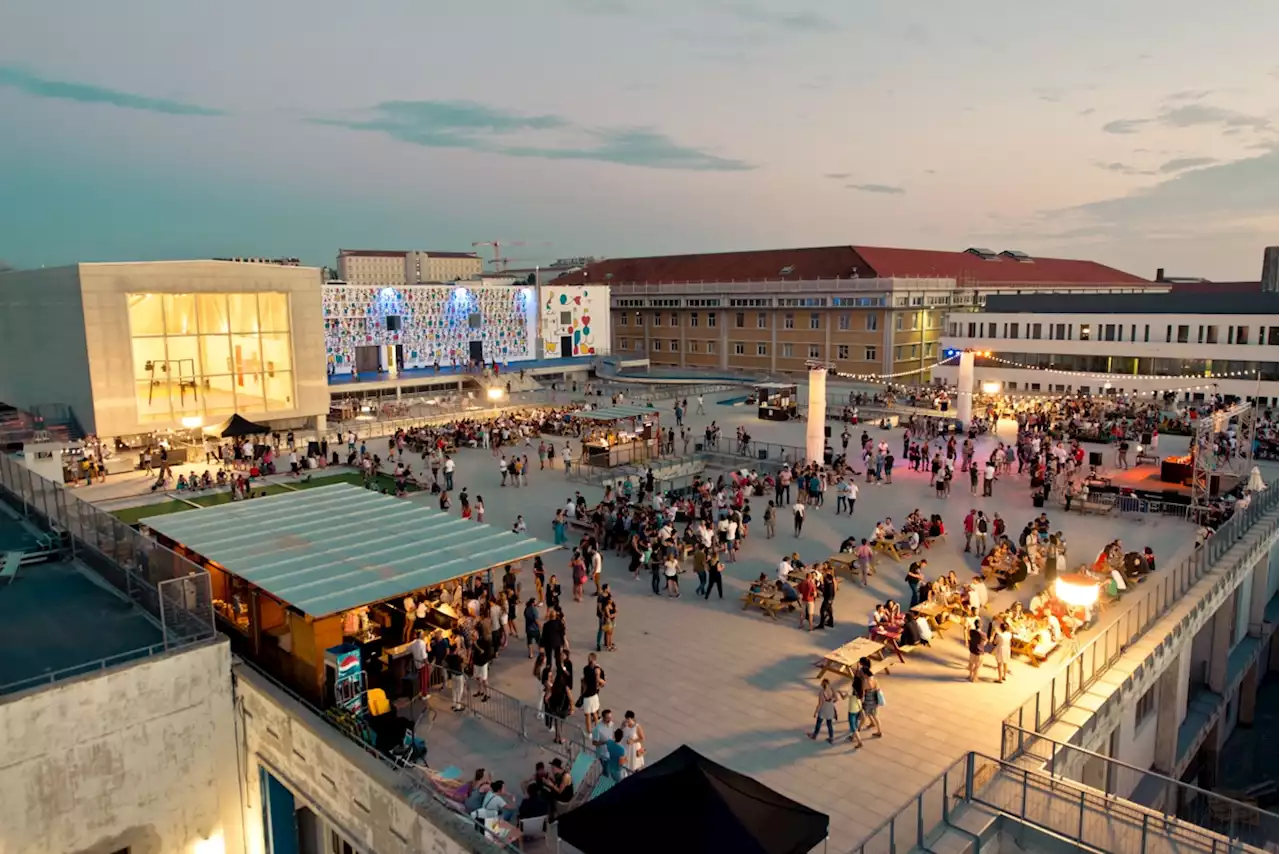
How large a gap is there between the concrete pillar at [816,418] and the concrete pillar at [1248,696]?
1411cm

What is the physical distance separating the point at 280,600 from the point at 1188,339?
5335cm

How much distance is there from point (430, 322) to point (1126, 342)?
145 ft

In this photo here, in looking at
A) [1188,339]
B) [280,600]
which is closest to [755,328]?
[1188,339]

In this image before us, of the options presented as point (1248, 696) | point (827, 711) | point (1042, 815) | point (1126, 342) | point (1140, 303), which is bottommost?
point (1248, 696)

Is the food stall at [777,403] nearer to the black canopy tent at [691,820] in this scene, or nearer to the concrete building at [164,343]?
the concrete building at [164,343]

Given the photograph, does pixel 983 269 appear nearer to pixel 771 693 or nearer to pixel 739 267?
pixel 739 267

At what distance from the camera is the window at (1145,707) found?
16.8m

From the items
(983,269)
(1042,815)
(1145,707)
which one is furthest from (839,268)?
(1042,815)

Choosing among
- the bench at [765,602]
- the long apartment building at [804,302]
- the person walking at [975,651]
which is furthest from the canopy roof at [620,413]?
the long apartment building at [804,302]

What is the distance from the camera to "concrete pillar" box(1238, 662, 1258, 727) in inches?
968

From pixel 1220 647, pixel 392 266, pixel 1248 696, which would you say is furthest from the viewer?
pixel 392 266

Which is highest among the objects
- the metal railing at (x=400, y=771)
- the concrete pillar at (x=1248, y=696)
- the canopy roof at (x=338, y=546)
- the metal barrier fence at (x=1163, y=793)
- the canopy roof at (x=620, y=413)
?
the canopy roof at (x=338, y=546)

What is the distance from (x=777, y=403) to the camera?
45.7 meters

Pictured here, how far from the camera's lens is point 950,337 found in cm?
5972
